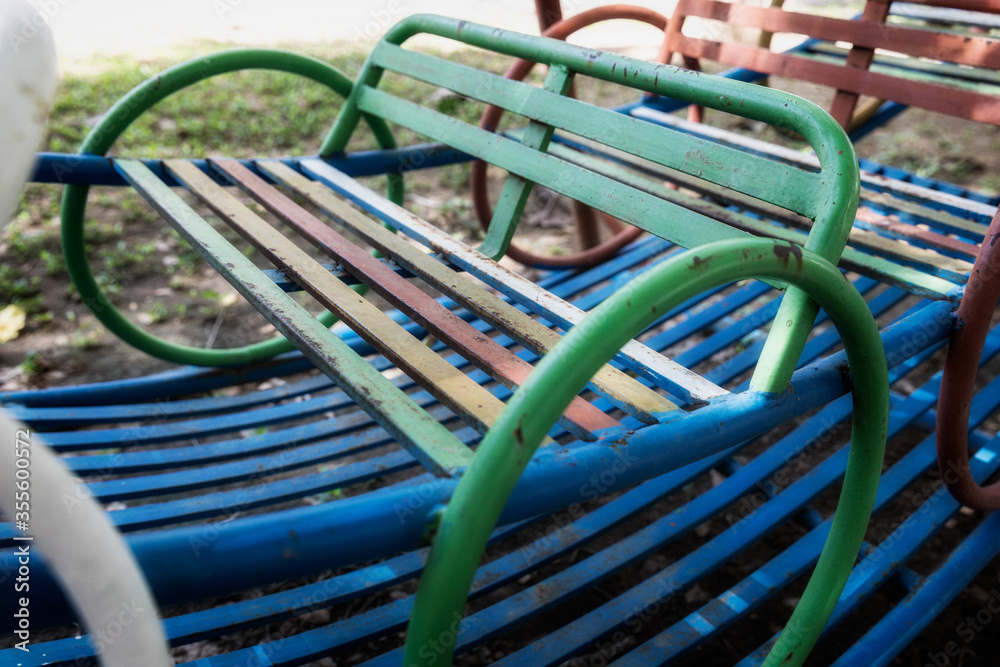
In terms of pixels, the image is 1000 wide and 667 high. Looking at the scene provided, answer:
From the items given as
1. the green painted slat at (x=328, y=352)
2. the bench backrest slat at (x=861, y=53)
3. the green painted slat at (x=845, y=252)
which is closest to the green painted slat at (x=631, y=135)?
the green painted slat at (x=845, y=252)

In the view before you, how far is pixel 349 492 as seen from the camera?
1.85 m

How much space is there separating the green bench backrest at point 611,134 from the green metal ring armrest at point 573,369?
15 centimetres

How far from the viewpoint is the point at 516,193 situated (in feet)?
5.29

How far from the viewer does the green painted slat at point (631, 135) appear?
1.13m

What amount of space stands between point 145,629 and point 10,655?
77 centimetres

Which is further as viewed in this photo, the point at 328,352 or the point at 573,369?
the point at 328,352

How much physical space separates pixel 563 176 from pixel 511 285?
302 mm

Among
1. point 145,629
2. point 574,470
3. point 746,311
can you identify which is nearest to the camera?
point 145,629

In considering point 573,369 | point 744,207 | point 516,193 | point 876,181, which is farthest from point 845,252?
point 573,369

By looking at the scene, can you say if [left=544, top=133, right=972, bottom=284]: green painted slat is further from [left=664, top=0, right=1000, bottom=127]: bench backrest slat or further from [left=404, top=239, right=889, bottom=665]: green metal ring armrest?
[left=404, top=239, right=889, bottom=665]: green metal ring armrest

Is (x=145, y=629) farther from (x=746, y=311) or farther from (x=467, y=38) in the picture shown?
(x=746, y=311)

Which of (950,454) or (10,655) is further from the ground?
(950,454)

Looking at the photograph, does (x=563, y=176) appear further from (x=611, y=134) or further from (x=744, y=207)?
(x=744, y=207)

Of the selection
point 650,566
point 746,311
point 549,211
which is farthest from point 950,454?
point 549,211
